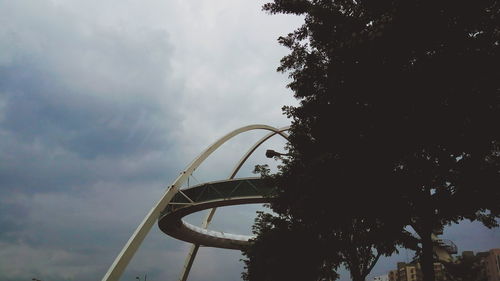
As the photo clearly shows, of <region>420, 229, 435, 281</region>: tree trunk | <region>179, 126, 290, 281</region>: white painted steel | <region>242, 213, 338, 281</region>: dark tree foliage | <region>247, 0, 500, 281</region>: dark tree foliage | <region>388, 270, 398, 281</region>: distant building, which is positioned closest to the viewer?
<region>247, 0, 500, 281</region>: dark tree foliage

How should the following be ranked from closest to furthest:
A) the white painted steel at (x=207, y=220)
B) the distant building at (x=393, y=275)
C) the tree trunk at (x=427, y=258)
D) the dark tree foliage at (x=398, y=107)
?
1. the dark tree foliage at (x=398, y=107)
2. the tree trunk at (x=427, y=258)
3. the white painted steel at (x=207, y=220)
4. the distant building at (x=393, y=275)

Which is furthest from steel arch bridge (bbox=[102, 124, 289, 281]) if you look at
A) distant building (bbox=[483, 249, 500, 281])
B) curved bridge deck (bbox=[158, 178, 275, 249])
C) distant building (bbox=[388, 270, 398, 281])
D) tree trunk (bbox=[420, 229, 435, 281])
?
distant building (bbox=[388, 270, 398, 281])

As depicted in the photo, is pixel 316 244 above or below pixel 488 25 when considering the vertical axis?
below

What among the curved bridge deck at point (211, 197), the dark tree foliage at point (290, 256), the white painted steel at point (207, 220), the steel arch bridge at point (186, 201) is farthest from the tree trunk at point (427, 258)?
the white painted steel at point (207, 220)

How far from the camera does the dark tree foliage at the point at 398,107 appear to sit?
304 inches

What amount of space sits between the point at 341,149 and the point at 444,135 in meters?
2.42

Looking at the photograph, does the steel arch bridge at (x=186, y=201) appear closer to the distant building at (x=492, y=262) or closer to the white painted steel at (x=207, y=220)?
the white painted steel at (x=207, y=220)

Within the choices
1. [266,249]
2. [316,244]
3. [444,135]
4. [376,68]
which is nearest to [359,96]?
[376,68]

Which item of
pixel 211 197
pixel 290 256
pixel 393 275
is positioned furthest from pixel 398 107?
pixel 393 275

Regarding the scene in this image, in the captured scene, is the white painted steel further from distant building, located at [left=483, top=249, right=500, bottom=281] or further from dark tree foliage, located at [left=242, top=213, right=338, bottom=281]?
distant building, located at [left=483, top=249, right=500, bottom=281]

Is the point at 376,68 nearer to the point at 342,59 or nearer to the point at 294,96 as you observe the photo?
the point at 342,59

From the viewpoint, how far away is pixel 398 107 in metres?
8.45

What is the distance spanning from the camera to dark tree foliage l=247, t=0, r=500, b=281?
7.72 meters

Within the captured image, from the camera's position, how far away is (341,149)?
9.48 meters
